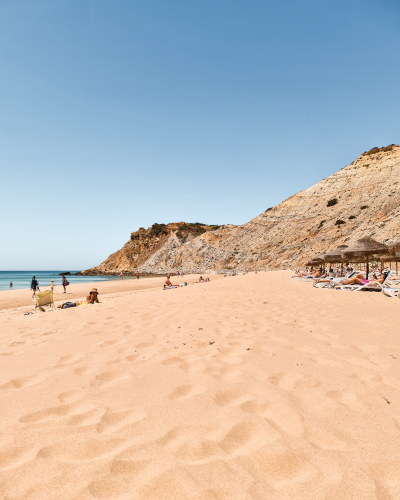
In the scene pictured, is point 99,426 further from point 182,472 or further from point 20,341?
point 20,341

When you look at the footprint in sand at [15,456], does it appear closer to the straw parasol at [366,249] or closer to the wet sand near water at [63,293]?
the wet sand near water at [63,293]

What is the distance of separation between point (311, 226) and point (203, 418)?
50.2m

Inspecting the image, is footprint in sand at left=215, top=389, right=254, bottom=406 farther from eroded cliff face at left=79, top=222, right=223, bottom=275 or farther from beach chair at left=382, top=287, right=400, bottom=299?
eroded cliff face at left=79, top=222, right=223, bottom=275

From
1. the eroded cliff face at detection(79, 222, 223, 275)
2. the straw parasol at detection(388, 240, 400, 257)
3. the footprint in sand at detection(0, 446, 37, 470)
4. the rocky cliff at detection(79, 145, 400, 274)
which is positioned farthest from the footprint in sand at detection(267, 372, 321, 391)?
the eroded cliff face at detection(79, 222, 223, 275)

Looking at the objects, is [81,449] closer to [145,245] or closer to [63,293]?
[63,293]

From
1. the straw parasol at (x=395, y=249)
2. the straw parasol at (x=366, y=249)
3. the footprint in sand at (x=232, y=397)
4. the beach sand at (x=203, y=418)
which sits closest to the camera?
the beach sand at (x=203, y=418)

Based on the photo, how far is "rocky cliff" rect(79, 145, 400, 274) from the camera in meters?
40.2

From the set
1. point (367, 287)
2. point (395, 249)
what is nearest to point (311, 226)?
point (395, 249)

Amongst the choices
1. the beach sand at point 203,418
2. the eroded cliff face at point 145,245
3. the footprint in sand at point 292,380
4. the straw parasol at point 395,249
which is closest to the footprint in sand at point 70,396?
the beach sand at point 203,418

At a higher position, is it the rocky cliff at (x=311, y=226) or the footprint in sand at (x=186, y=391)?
the rocky cliff at (x=311, y=226)

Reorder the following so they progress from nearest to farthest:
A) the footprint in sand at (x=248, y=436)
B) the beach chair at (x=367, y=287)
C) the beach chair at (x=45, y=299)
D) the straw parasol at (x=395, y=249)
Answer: the footprint in sand at (x=248, y=436) → the beach chair at (x=45, y=299) → the beach chair at (x=367, y=287) → the straw parasol at (x=395, y=249)

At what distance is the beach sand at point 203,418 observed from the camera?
1.42 meters

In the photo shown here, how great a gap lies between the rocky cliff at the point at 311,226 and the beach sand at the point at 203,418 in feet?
104

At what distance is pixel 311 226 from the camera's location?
47.8 m
